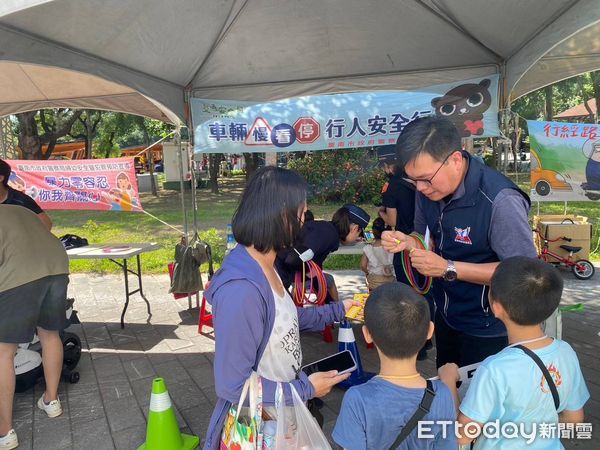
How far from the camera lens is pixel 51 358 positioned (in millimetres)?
2957

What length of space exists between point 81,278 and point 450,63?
239 inches

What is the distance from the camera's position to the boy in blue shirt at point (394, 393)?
135 cm

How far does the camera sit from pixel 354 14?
11.3ft

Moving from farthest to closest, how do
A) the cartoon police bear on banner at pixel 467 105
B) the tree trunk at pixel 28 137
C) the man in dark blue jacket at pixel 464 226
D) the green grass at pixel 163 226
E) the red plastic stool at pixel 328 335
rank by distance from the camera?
the tree trunk at pixel 28 137 < the green grass at pixel 163 226 < the red plastic stool at pixel 328 335 < the cartoon police bear on banner at pixel 467 105 < the man in dark blue jacket at pixel 464 226

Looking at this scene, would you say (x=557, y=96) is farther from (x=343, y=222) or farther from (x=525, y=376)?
(x=525, y=376)

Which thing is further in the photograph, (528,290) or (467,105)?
(467,105)

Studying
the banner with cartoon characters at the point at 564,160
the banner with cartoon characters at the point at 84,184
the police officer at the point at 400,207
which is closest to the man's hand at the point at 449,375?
the police officer at the point at 400,207

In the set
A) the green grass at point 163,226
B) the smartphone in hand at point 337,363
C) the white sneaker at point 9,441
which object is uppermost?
the smartphone in hand at point 337,363

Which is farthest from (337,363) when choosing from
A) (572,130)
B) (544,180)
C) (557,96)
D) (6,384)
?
(557,96)

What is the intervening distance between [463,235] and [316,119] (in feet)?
8.70

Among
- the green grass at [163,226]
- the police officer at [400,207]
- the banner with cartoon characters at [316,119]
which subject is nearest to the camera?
the police officer at [400,207]

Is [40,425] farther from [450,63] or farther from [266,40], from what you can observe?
[450,63]

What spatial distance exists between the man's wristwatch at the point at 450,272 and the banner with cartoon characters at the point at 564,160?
399cm

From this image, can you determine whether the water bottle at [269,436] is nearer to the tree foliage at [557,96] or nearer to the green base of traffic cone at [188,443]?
the green base of traffic cone at [188,443]
